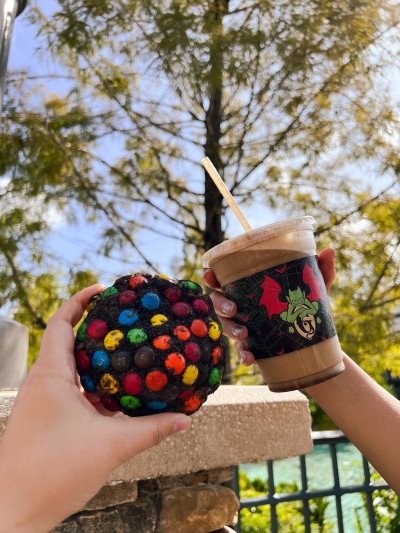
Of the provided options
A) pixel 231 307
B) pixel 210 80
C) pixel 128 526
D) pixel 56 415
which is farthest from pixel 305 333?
pixel 210 80

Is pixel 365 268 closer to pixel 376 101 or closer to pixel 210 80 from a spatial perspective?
pixel 376 101

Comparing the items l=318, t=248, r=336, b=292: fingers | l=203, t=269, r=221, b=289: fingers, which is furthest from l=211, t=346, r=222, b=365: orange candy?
l=318, t=248, r=336, b=292: fingers

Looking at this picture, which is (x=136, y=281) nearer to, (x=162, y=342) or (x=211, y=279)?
(x=162, y=342)

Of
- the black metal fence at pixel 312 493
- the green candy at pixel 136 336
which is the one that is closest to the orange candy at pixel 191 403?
the green candy at pixel 136 336

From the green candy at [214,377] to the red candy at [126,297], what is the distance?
13cm

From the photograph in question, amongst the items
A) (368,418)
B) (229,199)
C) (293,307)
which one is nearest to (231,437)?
(368,418)

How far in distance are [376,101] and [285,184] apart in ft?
2.19

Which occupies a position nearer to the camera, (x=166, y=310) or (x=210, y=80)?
(x=166, y=310)

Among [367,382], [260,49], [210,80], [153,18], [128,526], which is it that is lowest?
[128,526]

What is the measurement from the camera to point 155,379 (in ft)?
1.80

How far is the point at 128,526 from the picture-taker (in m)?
1.00

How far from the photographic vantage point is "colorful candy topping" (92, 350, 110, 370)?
1.84 ft

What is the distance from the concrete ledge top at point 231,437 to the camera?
962 mm

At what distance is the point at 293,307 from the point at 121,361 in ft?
1.13
